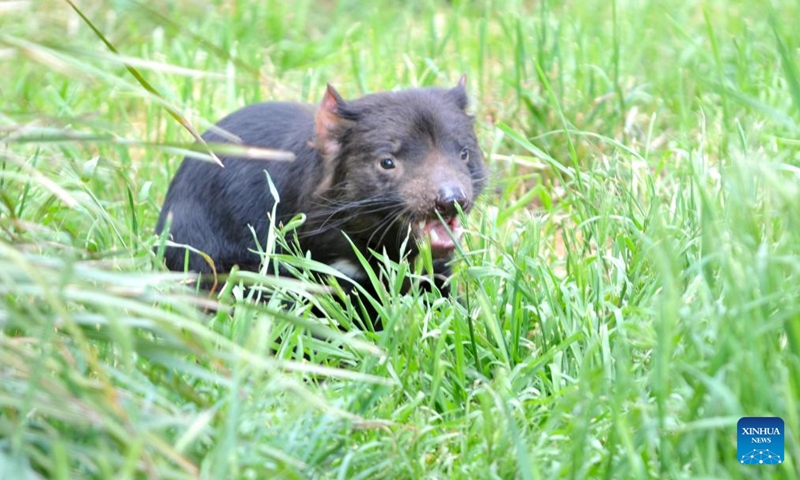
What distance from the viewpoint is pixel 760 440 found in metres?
2.33

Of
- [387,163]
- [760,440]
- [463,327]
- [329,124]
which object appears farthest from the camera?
[329,124]

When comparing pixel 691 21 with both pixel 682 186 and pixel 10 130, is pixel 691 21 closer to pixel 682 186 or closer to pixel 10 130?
pixel 682 186

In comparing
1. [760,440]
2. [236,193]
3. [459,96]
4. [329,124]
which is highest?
[459,96]

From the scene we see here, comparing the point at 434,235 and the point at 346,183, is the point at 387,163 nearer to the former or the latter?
the point at 346,183

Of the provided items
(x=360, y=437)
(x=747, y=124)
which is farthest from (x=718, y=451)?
(x=747, y=124)

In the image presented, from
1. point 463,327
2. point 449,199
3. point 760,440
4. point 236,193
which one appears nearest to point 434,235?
point 449,199

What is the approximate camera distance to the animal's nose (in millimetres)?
3968

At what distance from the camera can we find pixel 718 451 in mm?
2430

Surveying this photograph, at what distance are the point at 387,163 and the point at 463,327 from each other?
3.40ft

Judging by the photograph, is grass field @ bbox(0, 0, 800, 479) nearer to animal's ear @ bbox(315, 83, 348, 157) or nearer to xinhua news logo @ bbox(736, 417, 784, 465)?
xinhua news logo @ bbox(736, 417, 784, 465)

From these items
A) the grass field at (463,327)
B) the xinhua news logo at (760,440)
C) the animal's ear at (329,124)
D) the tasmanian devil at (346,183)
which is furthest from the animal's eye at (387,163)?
the xinhua news logo at (760,440)

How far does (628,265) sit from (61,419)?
183cm

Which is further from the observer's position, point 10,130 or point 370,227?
point 370,227

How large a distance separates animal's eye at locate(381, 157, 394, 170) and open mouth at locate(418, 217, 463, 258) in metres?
0.24
